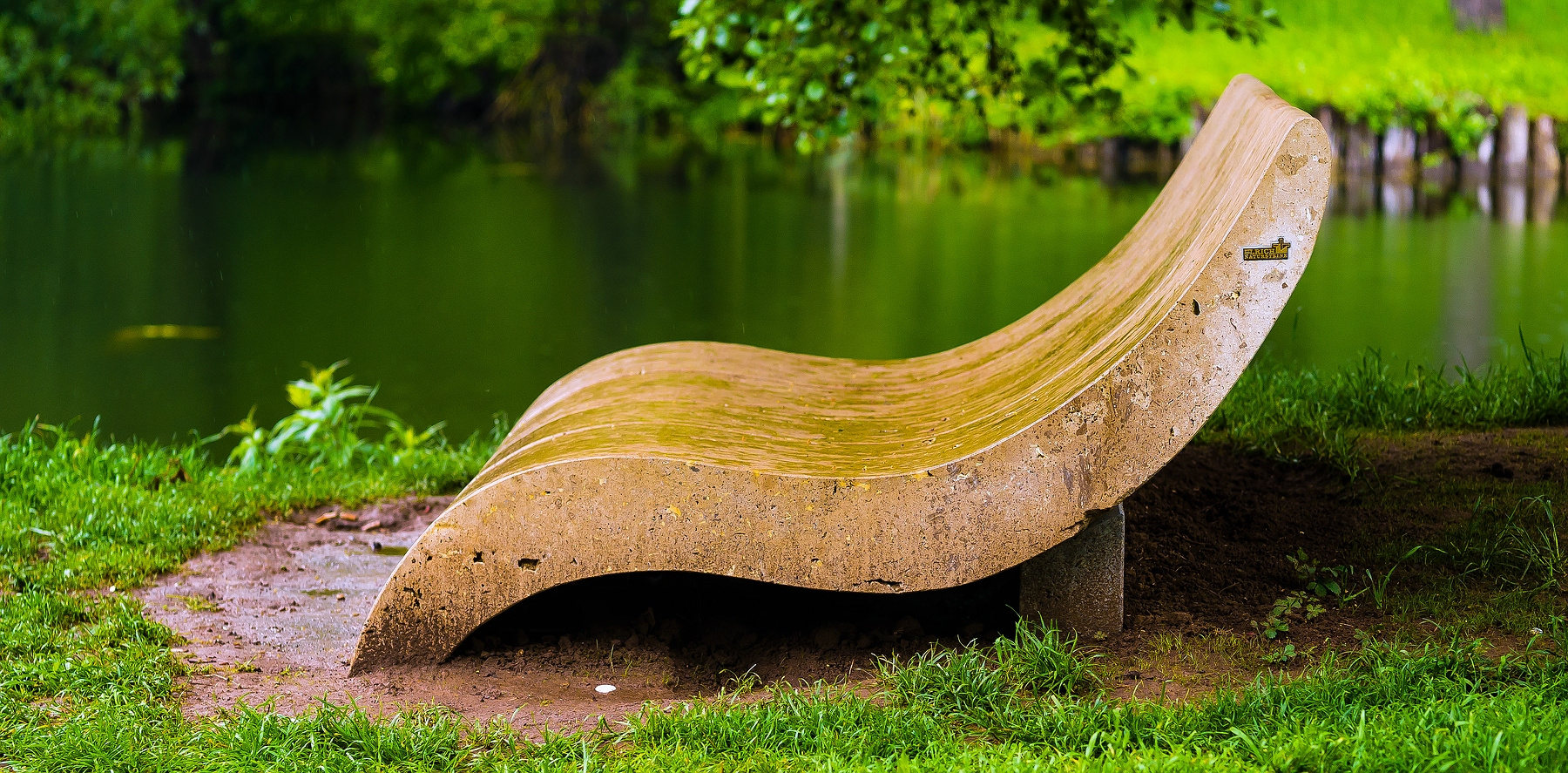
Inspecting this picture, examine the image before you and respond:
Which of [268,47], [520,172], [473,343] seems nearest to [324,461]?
[473,343]

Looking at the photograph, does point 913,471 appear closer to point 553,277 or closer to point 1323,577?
point 1323,577

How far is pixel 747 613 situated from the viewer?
387 cm

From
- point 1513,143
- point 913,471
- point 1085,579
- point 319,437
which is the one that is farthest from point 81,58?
point 1085,579

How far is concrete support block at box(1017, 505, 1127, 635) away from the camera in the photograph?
3.45m

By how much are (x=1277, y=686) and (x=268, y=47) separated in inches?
1162

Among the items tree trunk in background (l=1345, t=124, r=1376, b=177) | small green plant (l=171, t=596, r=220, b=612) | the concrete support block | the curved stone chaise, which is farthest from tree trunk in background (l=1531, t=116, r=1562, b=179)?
small green plant (l=171, t=596, r=220, b=612)

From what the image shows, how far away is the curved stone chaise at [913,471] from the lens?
9.98 ft

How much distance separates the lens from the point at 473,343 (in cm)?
1022

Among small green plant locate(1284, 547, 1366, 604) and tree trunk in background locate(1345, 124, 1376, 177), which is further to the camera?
tree trunk in background locate(1345, 124, 1376, 177)

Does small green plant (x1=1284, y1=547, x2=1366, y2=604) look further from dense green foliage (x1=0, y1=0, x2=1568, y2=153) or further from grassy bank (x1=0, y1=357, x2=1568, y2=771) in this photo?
dense green foliage (x1=0, y1=0, x2=1568, y2=153)

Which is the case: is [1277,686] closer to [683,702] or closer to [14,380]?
[683,702]

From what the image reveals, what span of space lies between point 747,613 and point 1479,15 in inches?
916

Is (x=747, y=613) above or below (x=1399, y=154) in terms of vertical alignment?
below

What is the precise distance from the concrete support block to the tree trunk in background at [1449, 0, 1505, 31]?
22474 millimetres
